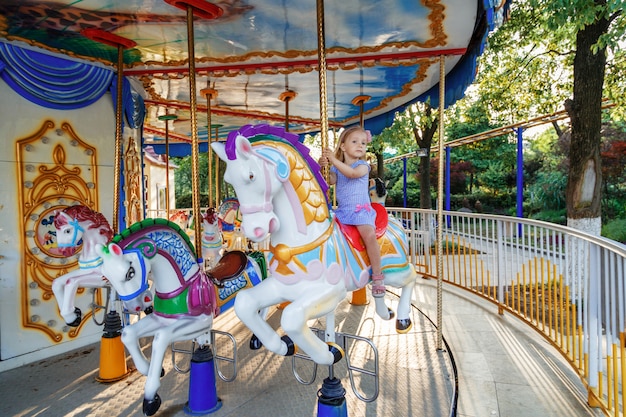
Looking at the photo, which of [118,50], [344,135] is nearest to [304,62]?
[118,50]

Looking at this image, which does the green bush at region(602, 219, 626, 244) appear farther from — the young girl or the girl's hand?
the girl's hand

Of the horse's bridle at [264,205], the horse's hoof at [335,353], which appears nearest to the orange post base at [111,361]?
the horse's hoof at [335,353]

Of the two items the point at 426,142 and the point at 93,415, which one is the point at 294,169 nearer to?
the point at 93,415

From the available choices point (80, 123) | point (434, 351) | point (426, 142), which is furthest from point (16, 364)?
point (426, 142)

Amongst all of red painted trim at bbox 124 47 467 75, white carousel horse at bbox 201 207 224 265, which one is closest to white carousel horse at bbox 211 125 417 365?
red painted trim at bbox 124 47 467 75

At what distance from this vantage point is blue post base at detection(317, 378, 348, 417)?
211cm

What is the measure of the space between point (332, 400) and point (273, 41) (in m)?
2.61

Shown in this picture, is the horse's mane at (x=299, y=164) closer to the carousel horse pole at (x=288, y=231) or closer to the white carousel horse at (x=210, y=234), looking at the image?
the carousel horse pole at (x=288, y=231)

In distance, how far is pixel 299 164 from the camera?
1924 millimetres

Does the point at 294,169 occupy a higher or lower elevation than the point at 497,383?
higher

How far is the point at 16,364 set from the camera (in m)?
3.39

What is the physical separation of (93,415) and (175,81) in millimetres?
3170

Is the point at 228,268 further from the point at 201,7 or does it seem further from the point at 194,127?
the point at 201,7

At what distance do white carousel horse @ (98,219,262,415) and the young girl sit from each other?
2.98ft
